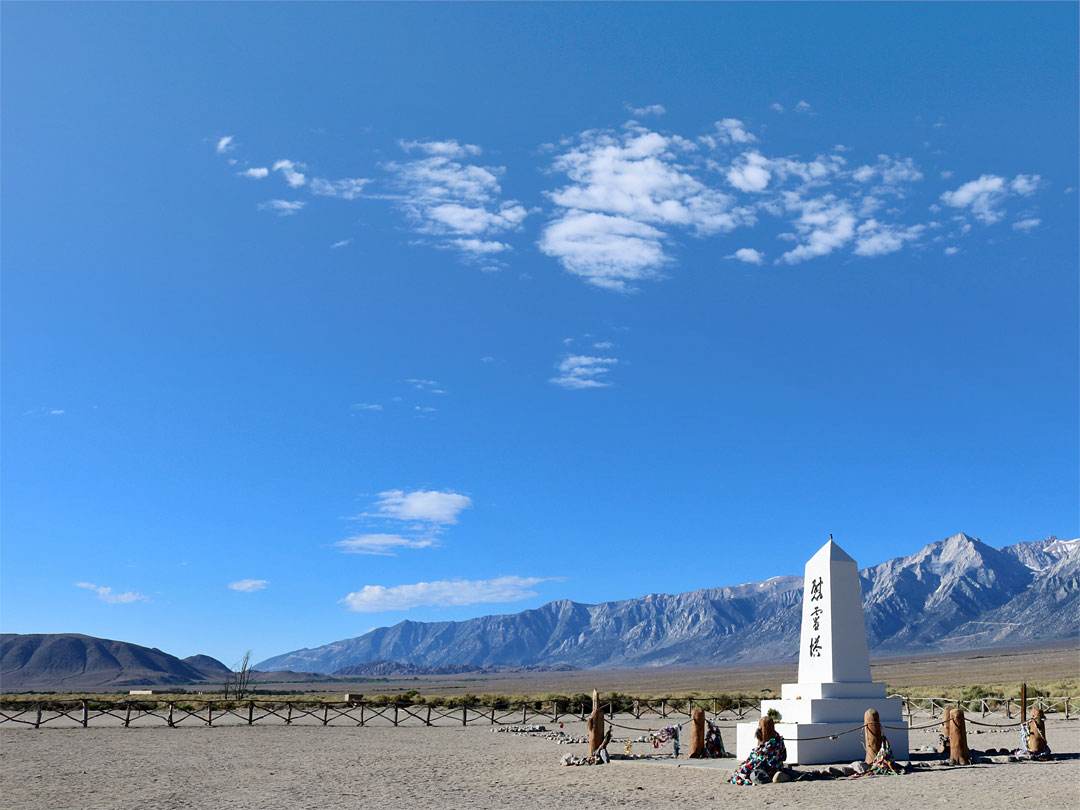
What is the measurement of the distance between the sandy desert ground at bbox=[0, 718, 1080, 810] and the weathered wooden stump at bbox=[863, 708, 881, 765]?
740mm

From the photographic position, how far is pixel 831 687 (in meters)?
18.7

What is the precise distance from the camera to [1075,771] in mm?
16969

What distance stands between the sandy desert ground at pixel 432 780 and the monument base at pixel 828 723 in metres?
1.46

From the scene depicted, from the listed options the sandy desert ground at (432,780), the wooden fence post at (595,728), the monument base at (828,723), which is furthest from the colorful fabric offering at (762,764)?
the wooden fence post at (595,728)

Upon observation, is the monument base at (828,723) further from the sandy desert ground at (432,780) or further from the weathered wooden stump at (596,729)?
the weathered wooden stump at (596,729)

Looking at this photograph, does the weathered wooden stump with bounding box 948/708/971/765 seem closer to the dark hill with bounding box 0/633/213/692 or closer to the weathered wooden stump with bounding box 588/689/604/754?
the weathered wooden stump with bounding box 588/689/604/754

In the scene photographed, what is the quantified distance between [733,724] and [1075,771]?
60.8 feet

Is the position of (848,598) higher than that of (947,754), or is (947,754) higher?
(848,598)

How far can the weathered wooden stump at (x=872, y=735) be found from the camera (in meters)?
17.1

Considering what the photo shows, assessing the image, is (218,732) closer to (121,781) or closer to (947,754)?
(121,781)

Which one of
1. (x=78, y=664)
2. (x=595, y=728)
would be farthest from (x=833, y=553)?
(x=78, y=664)

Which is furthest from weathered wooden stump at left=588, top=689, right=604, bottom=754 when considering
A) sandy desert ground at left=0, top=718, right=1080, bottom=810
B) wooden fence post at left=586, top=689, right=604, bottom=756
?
sandy desert ground at left=0, top=718, right=1080, bottom=810

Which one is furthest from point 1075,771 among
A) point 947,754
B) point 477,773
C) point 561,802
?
point 477,773

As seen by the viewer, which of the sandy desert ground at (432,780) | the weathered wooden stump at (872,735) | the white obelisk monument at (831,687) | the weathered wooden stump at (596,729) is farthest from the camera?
the weathered wooden stump at (596,729)
